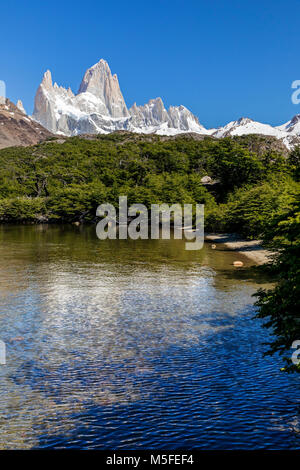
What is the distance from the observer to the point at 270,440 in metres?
12.5

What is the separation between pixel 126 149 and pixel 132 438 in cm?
16633

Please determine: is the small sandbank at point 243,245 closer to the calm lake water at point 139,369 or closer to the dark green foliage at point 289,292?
the calm lake water at point 139,369

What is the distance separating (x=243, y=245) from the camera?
63.6 meters

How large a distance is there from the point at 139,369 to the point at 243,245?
157 feet

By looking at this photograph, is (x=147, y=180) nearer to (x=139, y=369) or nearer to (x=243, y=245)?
(x=243, y=245)

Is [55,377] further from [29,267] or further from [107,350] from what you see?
[29,267]

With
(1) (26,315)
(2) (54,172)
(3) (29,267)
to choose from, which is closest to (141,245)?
(3) (29,267)

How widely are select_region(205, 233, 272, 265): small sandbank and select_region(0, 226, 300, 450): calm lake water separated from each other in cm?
1318

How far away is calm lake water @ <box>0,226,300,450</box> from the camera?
43.1 feet

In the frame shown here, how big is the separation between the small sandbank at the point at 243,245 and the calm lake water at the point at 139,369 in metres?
13.2

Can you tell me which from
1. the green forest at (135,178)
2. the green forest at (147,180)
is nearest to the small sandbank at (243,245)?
the green forest at (147,180)

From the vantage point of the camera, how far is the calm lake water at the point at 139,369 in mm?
13125

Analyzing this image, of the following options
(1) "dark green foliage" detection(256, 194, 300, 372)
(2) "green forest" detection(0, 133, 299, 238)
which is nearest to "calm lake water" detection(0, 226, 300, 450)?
(1) "dark green foliage" detection(256, 194, 300, 372)

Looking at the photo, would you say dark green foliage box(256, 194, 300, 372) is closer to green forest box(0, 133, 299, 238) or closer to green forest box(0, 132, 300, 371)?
green forest box(0, 132, 300, 371)
